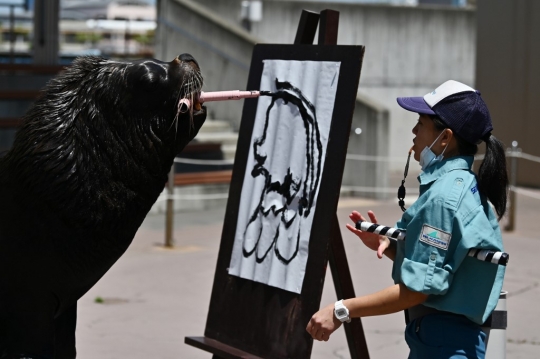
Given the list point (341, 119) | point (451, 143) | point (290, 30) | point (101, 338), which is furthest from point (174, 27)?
point (451, 143)

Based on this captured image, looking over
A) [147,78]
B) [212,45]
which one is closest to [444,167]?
[147,78]

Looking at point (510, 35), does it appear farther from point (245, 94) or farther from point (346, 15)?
point (245, 94)

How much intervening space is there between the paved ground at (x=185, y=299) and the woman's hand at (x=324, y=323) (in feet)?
8.86

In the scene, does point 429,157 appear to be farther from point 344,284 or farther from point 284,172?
point 284,172

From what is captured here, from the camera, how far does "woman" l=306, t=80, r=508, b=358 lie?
2832 mm

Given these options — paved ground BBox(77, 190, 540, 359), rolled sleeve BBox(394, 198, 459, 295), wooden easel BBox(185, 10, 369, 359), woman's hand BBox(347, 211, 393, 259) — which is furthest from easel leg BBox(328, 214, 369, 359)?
paved ground BBox(77, 190, 540, 359)

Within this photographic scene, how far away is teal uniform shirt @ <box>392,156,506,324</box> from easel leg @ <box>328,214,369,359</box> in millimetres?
1099

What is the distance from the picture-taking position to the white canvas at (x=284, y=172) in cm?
413

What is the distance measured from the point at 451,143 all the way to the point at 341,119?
3.59ft

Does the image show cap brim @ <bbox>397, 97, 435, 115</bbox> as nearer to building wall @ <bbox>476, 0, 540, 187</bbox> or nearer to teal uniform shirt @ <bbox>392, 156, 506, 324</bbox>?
teal uniform shirt @ <bbox>392, 156, 506, 324</bbox>

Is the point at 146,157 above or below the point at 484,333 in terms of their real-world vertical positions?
above

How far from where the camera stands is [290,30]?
16.5 m

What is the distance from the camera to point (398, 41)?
1741 cm

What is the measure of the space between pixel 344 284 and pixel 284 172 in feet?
2.16
